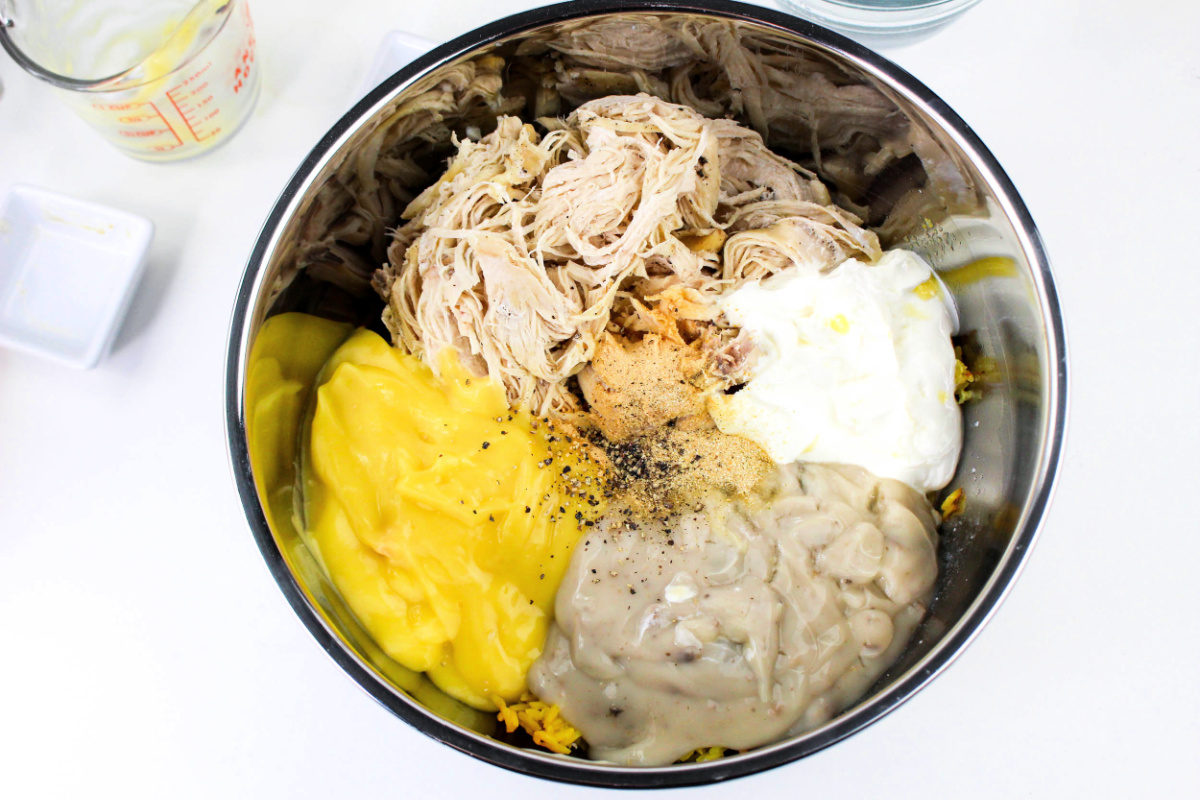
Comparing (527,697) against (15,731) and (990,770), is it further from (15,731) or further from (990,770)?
(15,731)

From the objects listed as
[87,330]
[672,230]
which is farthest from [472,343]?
[87,330]

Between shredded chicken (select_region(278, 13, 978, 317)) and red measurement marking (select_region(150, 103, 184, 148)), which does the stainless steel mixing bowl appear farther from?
red measurement marking (select_region(150, 103, 184, 148))

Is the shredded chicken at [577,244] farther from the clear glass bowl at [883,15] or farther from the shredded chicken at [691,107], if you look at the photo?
the clear glass bowl at [883,15]

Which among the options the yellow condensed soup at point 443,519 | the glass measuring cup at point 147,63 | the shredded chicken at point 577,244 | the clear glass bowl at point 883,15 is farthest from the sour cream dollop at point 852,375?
the glass measuring cup at point 147,63

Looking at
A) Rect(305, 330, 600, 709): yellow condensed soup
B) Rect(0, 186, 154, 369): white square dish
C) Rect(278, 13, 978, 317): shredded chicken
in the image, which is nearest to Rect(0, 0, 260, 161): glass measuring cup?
Rect(0, 186, 154, 369): white square dish

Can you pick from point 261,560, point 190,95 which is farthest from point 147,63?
point 261,560

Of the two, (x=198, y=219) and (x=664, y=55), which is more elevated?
(x=664, y=55)
